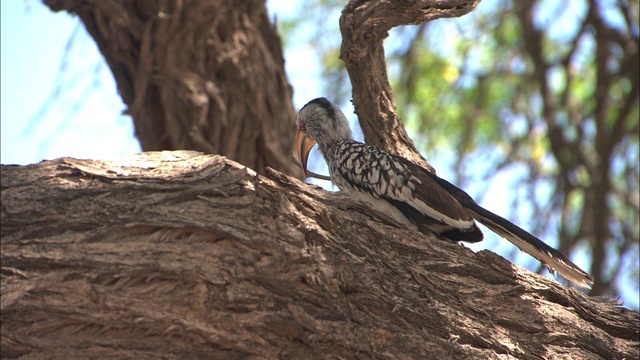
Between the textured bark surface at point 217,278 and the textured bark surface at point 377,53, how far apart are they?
1165 mm

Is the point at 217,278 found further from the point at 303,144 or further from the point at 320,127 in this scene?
the point at 303,144

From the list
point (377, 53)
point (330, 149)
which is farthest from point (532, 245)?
point (330, 149)

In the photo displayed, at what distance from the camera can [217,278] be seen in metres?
2.65

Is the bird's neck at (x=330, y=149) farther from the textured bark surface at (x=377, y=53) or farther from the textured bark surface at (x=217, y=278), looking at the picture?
the textured bark surface at (x=217, y=278)

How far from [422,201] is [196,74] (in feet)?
7.42

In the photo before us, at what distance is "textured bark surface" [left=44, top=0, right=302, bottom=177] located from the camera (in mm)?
5273

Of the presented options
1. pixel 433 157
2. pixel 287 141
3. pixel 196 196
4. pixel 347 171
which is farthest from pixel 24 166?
pixel 433 157

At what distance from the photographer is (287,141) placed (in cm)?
567

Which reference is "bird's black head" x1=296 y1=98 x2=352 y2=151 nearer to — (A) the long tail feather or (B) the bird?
(B) the bird

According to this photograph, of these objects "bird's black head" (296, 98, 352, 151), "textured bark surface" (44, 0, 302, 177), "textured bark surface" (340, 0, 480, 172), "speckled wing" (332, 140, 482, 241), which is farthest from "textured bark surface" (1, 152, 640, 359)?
"textured bark surface" (44, 0, 302, 177)

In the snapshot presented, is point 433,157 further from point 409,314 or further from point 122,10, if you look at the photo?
point 409,314

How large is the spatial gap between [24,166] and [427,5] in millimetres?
2236

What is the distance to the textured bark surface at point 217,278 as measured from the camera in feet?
8.36

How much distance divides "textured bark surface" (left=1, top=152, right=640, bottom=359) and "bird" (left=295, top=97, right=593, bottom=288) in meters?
0.54
